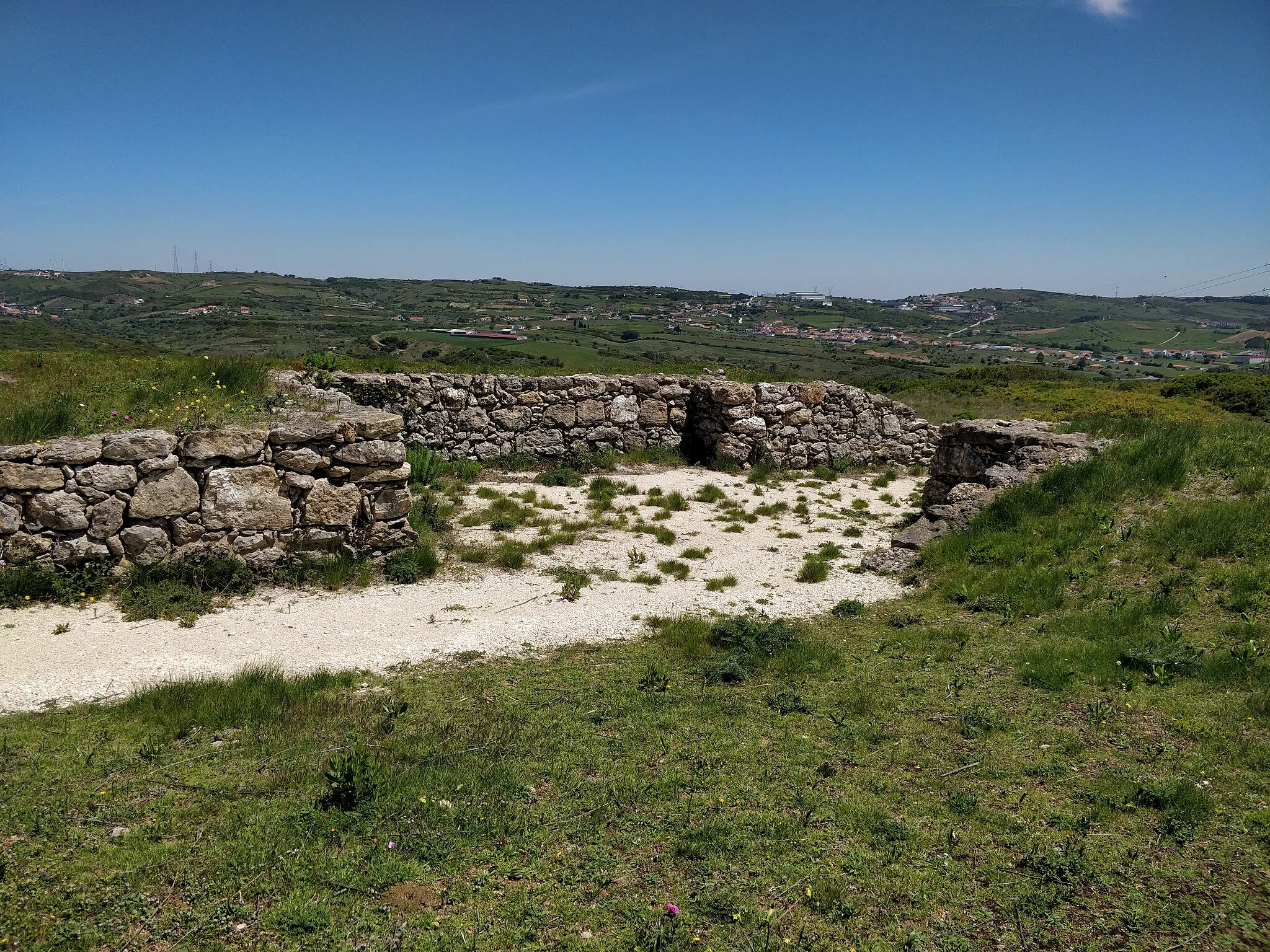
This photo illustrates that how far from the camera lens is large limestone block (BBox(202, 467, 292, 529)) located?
887 cm

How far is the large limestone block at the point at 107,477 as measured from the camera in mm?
8336

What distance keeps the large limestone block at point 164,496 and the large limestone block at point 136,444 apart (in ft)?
0.83

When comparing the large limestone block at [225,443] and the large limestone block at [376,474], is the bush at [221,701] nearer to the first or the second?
the large limestone block at [225,443]

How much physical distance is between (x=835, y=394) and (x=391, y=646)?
545 inches

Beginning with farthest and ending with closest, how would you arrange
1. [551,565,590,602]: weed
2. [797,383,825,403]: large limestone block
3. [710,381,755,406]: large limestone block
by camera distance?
1. [797,383,825,403]: large limestone block
2. [710,381,755,406]: large limestone block
3. [551,565,590,602]: weed

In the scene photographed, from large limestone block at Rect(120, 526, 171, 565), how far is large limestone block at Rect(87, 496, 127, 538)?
12 cm

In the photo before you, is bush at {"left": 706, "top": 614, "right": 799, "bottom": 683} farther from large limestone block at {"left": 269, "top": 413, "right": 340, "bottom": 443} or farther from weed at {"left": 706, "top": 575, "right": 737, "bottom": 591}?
large limestone block at {"left": 269, "top": 413, "right": 340, "bottom": 443}

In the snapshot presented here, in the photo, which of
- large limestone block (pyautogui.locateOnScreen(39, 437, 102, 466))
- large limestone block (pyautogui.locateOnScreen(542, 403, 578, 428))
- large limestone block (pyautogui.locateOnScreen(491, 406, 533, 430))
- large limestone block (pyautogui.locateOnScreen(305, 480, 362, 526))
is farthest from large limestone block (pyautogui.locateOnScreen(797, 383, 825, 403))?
large limestone block (pyautogui.locateOnScreen(39, 437, 102, 466))

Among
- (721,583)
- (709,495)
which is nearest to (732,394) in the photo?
(709,495)

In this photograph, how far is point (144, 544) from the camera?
335 inches

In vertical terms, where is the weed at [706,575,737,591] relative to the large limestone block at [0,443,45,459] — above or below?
below

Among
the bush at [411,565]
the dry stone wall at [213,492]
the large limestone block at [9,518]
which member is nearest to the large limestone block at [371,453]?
the dry stone wall at [213,492]

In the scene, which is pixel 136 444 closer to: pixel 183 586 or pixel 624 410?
pixel 183 586

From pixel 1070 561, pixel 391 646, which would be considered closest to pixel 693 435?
pixel 1070 561
